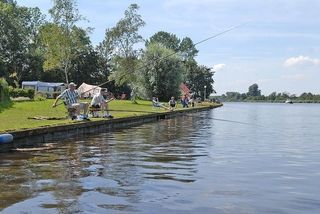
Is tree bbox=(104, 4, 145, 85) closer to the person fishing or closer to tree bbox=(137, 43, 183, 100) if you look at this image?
tree bbox=(137, 43, 183, 100)

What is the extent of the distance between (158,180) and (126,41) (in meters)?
55.3

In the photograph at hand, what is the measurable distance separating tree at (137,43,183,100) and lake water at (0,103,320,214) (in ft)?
170

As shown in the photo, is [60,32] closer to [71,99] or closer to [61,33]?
[61,33]

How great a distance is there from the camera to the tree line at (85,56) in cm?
6056

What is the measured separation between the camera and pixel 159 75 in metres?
68.4

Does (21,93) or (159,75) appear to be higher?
(159,75)

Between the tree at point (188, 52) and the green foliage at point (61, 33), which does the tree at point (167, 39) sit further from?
the green foliage at point (61, 33)

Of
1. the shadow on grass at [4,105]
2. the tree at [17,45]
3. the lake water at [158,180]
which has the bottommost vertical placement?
the lake water at [158,180]

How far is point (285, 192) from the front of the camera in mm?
9133

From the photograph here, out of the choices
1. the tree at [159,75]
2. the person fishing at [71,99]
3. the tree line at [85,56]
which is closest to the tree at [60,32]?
the tree line at [85,56]

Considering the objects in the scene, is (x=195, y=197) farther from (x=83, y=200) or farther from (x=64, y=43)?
(x=64, y=43)

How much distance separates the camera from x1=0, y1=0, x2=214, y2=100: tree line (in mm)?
60562

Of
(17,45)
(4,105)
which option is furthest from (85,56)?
(4,105)

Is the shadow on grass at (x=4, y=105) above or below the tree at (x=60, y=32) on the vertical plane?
below
